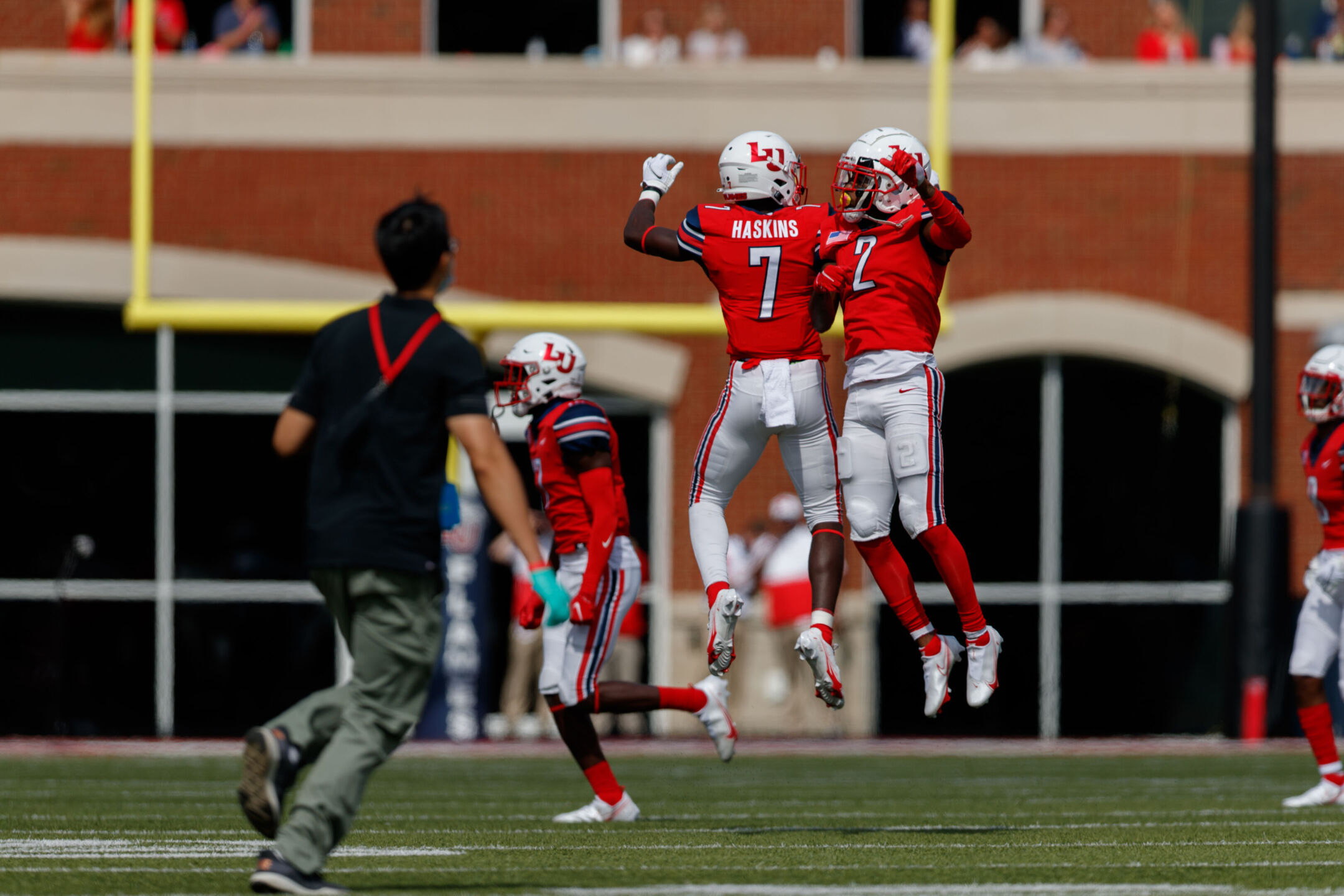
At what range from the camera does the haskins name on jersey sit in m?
9.03

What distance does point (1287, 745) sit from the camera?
16.9 m

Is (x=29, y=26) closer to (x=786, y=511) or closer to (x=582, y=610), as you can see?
(x=786, y=511)

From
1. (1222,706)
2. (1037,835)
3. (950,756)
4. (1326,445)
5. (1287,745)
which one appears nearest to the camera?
(1037,835)

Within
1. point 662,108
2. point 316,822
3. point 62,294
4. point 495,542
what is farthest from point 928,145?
point 316,822

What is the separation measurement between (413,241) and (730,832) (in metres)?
3.30

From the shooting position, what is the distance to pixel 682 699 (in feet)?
32.5

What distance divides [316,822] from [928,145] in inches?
534

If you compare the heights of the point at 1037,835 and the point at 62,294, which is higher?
the point at 62,294

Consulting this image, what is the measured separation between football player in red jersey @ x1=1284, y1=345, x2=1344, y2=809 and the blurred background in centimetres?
825

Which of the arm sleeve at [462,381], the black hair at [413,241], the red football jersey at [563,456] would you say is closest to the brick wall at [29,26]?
the red football jersey at [563,456]

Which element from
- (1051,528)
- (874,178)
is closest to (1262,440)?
(1051,528)

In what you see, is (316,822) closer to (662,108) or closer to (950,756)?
(950,756)

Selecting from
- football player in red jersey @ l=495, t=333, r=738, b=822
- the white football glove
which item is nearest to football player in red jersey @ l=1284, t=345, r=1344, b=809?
football player in red jersey @ l=495, t=333, r=738, b=822

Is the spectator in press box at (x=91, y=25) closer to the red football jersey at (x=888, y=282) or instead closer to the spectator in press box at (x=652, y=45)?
the spectator in press box at (x=652, y=45)
